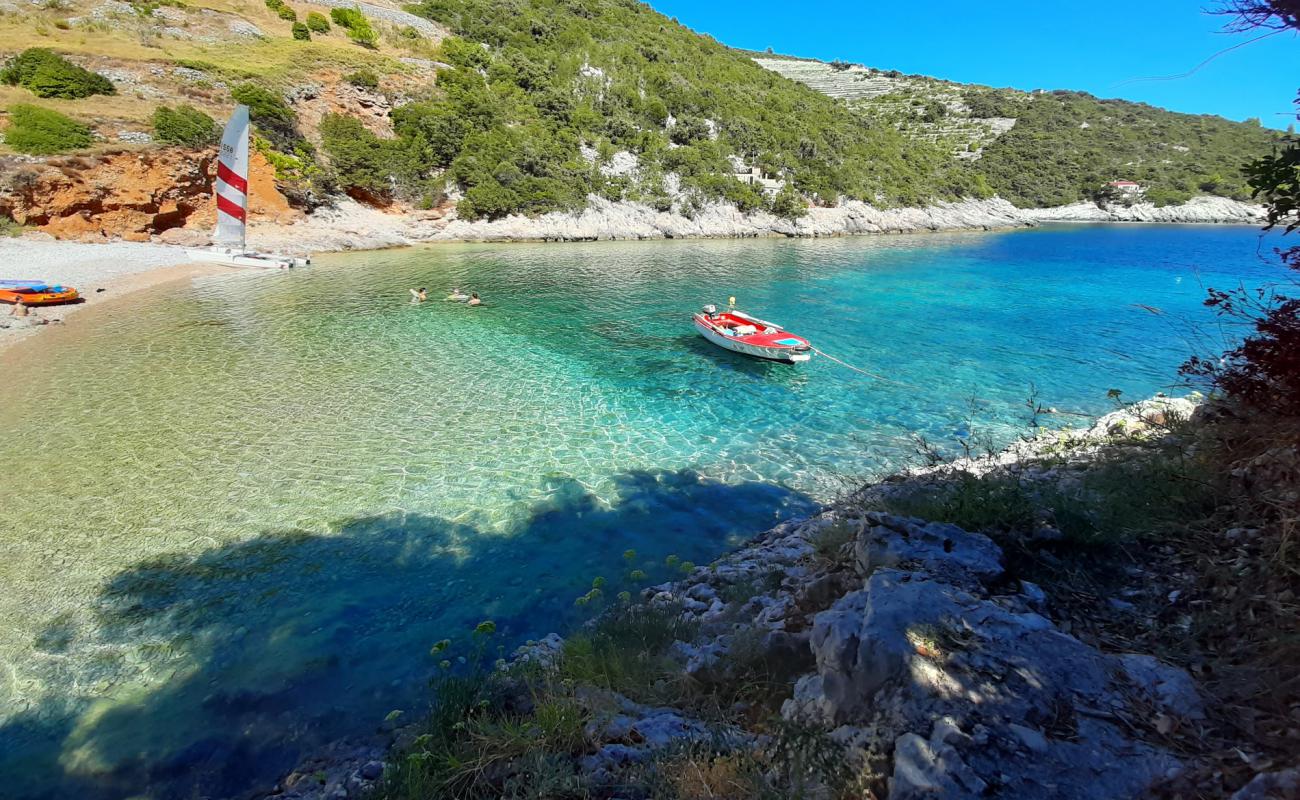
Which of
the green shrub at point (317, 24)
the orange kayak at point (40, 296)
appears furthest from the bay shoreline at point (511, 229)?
the green shrub at point (317, 24)

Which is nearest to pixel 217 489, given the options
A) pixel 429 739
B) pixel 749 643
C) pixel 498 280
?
pixel 429 739

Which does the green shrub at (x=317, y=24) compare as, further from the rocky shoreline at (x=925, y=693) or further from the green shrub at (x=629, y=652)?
the rocky shoreline at (x=925, y=693)

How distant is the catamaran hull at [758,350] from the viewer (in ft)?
55.8

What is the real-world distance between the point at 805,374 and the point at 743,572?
10.8 meters

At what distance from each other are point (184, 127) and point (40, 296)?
1957 cm

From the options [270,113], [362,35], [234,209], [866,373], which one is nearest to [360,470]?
[866,373]

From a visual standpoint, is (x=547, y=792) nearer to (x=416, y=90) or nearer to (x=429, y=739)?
(x=429, y=739)

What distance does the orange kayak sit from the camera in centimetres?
1859

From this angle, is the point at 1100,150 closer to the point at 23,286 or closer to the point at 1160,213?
the point at 1160,213

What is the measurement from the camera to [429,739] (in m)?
4.37

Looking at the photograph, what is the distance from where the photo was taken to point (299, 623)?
7082 mm

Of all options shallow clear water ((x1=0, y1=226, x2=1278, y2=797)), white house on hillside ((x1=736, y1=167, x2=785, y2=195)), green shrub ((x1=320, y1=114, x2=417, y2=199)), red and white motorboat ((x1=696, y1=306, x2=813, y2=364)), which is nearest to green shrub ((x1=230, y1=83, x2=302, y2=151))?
green shrub ((x1=320, y1=114, x2=417, y2=199))

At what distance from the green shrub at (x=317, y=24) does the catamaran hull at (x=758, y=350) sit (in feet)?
187

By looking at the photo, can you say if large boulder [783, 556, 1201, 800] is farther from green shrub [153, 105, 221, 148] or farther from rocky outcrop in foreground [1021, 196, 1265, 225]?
rocky outcrop in foreground [1021, 196, 1265, 225]
